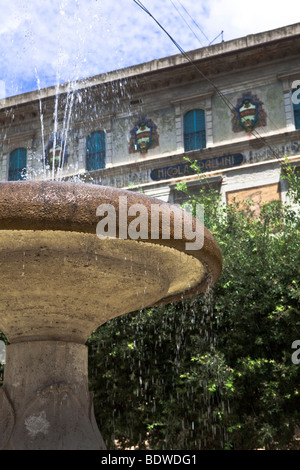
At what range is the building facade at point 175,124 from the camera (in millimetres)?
15383

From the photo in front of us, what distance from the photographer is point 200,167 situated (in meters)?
15.9

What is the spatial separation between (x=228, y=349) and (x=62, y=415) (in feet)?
13.2

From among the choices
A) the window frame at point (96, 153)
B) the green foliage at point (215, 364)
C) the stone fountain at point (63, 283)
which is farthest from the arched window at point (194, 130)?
the stone fountain at point (63, 283)

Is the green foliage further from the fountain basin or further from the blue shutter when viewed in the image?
the blue shutter

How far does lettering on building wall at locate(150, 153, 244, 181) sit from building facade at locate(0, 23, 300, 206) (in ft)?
0.09

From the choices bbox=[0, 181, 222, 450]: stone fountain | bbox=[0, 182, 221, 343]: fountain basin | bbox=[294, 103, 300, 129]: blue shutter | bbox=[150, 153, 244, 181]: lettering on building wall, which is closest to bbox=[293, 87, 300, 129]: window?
bbox=[294, 103, 300, 129]: blue shutter

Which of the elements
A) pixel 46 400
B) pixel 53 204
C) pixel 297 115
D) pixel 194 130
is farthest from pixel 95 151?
pixel 53 204

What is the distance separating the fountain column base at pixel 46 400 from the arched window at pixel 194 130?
495 inches

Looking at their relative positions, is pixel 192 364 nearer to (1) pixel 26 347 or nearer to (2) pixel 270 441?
(2) pixel 270 441

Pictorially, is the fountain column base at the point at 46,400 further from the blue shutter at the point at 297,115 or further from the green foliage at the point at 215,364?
the blue shutter at the point at 297,115

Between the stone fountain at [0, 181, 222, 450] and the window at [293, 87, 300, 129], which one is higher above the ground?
the window at [293, 87, 300, 129]

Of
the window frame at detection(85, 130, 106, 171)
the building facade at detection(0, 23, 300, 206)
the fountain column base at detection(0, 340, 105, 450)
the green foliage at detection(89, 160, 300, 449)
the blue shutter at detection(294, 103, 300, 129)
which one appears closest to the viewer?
the fountain column base at detection(0, 340, 105, 450)

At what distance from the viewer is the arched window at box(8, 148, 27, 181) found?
58.6ft
